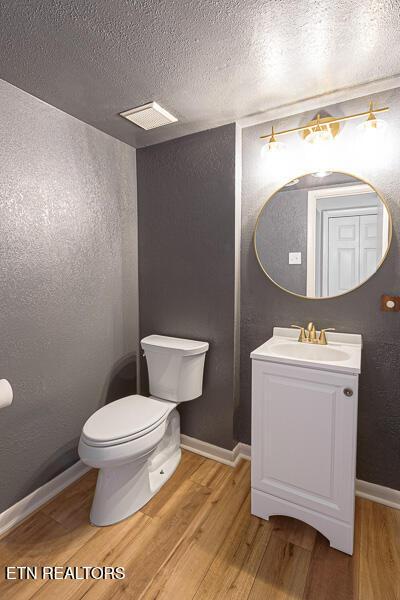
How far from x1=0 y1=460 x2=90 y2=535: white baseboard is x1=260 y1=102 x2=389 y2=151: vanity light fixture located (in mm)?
2283

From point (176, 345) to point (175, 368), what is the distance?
144 millimetres

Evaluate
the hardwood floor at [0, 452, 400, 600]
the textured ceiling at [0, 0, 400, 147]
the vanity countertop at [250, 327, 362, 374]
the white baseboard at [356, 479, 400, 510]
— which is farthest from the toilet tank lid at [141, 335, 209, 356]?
the textured ceiling at [0, 0, 400, 147]

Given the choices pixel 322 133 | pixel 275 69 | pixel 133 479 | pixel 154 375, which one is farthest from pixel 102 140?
pixel 133 479

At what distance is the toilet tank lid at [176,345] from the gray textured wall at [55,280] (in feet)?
1.02

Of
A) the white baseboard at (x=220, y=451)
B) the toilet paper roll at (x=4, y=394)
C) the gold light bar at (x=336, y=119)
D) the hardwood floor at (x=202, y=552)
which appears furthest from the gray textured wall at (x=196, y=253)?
the toilet paper roll at (x=4, y=394)

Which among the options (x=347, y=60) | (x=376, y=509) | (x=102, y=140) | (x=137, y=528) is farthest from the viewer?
(x=102, y=140)

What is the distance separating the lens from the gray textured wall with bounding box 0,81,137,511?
1.57 m

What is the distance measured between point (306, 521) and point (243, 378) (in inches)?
33.1

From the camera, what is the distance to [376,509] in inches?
66.2

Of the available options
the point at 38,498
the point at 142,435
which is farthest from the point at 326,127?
the point at 38,498

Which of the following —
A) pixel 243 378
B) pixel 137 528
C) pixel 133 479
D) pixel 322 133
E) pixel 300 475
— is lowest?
pixel 137 528

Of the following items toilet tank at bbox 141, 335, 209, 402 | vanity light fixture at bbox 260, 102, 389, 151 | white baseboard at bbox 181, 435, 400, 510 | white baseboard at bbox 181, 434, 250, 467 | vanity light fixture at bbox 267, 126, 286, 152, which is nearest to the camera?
vanity light fixture at bbox 260, 102, 389, 151

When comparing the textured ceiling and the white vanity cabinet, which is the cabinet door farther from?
the textured ceiling

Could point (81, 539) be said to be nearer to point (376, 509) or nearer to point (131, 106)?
point (376, 509)
